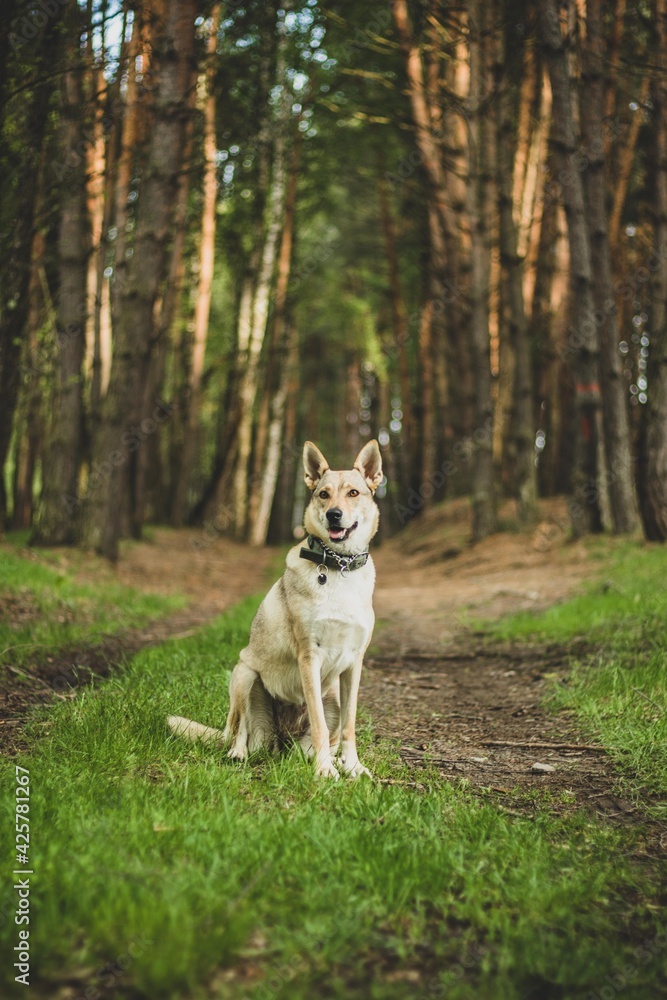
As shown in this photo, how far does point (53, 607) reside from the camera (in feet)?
28.8

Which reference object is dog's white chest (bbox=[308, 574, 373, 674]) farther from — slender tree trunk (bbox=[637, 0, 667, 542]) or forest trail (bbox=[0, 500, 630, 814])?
slender tree trunk (bbox=[637, 0, 667, 542])

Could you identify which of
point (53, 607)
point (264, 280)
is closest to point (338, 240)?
point (264, 280)

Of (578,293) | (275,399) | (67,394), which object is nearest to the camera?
(578,293)

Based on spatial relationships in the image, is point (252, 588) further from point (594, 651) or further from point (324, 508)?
point (324, 508)

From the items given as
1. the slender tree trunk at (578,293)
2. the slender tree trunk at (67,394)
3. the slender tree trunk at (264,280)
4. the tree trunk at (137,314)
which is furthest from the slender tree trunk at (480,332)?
the slender tree trunk at (264,280)

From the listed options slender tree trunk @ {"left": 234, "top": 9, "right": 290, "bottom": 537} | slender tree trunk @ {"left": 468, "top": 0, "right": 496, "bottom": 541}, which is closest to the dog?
slender tree trunk @ {"left": 468, "top": 0, "right": 496, "bottom": 541}

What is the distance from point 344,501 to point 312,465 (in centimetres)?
56

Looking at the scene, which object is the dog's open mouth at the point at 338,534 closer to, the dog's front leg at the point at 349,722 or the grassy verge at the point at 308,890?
the dog's front leg at the point at 349,722

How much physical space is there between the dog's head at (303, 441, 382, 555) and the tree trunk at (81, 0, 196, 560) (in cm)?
821

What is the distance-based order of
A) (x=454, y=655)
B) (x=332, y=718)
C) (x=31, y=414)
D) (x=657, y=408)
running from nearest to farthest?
1. (x=332, y=718)
2. (x=454, y=655)
3. (x=657, y=408)
4. (x=31, y=414)

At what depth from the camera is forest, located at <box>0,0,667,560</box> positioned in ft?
37.0

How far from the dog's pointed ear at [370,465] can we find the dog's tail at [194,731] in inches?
73.4

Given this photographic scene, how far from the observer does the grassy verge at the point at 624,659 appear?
4.59 m

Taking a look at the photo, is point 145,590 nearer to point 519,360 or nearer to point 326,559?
point 326,559
